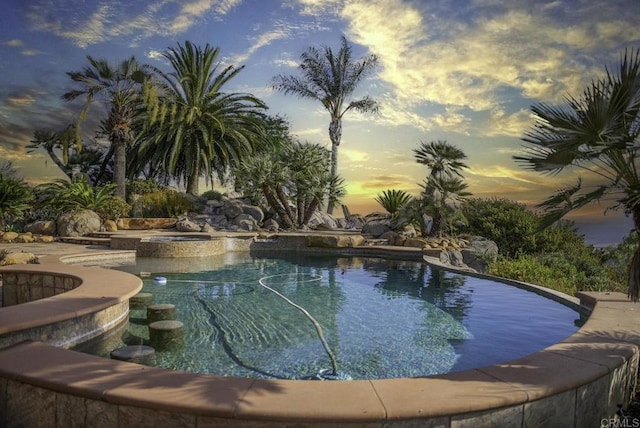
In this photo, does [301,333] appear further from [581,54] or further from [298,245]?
[581,54]

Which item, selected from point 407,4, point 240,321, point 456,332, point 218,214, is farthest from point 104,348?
point 218,214

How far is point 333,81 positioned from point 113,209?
1596cm

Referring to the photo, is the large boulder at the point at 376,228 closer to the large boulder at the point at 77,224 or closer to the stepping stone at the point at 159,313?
the large boulder at the point at 77,224

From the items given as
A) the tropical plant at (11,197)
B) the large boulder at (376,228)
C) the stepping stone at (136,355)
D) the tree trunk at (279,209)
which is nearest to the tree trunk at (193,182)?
the tree trunk at (279,209)

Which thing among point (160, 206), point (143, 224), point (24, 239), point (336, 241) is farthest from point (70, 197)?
point (336, 241)

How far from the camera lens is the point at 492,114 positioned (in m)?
13.8

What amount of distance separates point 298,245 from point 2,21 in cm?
1664

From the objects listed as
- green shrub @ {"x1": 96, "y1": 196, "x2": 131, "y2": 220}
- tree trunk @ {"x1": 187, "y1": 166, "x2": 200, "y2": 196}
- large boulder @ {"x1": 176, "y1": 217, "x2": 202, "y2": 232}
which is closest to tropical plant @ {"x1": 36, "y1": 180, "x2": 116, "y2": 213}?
green shrub @ {"x1": 96, "y1": 196, "x2": 131, "y2": 220}

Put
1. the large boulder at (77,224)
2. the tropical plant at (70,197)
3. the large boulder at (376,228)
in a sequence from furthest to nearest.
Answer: the large boulder at (376,228)
the tropical plant at (70,197)
the large boulder at (77,224)

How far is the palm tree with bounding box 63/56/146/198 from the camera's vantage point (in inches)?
738

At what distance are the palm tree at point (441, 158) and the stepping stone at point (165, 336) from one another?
1098 cm

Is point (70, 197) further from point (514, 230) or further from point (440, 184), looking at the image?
point (514, 230)

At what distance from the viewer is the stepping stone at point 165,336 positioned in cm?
442

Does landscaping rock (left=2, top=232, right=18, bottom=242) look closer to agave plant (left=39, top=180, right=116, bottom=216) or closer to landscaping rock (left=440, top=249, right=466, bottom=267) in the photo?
agave plant (left=39, top=180, right=116, bottom=216)
